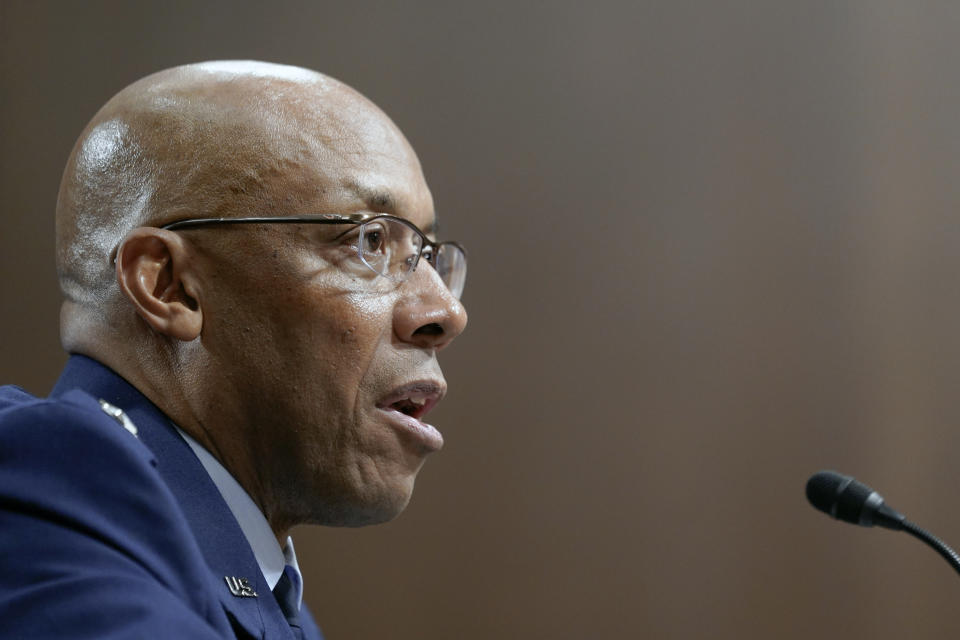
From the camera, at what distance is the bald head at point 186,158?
42.3 inches

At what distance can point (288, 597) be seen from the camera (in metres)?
1.16

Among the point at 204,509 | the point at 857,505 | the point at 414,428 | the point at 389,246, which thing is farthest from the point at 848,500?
the point at 204,509

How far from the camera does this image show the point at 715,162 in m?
2.07

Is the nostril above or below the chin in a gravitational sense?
above

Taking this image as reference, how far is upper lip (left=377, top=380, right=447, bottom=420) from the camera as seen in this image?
111cm

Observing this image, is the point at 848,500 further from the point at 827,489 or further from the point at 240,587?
the point at 240,587

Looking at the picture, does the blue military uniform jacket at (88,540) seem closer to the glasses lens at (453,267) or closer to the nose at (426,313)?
the nose at (426,313)

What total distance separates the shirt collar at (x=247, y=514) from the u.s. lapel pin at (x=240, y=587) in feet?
0.30

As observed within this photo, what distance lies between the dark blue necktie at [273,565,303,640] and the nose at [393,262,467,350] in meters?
0.34

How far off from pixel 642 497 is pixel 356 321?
3.70ft

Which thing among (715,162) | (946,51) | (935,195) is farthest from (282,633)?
(946,51)

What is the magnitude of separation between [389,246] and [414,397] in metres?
0.19

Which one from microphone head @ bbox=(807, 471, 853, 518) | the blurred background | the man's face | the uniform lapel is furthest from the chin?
the blurred background

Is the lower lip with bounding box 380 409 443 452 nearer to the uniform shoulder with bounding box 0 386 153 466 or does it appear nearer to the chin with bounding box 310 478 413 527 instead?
the chin with bounding box 310 478 413 527
